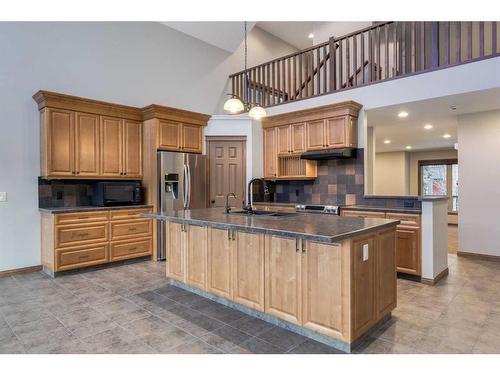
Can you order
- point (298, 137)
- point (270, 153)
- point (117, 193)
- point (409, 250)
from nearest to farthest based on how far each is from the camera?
point (409, 250) → point (117, 193) → point (298, 137) → point (270, 153)

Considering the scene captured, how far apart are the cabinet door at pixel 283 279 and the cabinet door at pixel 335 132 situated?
2.86 m

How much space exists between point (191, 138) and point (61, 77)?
2.16m

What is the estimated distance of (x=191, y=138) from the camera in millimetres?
5711

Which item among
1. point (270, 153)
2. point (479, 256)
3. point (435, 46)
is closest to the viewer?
point (435, 46)

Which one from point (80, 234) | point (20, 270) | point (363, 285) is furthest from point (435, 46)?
point (20, 270)

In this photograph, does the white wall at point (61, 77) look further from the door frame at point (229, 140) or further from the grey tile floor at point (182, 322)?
the door frame at point (229, 140)

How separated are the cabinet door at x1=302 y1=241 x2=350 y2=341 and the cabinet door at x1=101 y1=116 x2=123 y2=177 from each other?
12.1 feet

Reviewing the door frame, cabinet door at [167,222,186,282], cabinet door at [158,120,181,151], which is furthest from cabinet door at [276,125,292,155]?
cabinet door at [167,222,186,282]

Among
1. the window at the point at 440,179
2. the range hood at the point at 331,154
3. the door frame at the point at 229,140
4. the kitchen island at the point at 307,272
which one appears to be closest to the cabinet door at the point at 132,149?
the door frame at the point at 229,140

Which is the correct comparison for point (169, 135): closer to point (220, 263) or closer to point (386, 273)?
point (220, 263)

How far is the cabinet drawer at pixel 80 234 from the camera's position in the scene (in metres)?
4.27

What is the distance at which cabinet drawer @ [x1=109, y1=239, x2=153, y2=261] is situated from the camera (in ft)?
15.6
